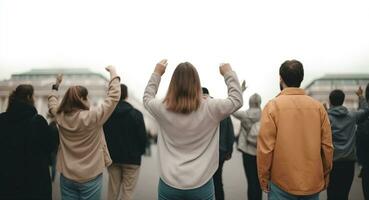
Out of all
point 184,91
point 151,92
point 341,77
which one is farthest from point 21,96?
point 341,77

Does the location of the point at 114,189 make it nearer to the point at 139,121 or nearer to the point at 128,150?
the point at 128,150

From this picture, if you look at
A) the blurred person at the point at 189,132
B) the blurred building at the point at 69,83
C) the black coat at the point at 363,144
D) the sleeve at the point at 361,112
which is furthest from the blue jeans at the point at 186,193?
the blurred building at the point at 69,83

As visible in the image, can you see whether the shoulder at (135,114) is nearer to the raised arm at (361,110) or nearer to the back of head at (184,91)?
the back of head at (184,91)

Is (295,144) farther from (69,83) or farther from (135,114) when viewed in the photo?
(69,83)

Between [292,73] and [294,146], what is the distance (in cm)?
56

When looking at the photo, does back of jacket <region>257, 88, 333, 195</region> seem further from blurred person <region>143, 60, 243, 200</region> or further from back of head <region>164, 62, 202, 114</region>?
back of head <region>164, 62, 202, 114</region>

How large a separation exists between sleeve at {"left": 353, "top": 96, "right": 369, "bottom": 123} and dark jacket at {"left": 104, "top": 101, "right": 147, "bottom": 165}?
2825mm

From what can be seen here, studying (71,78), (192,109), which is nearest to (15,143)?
(192,109)

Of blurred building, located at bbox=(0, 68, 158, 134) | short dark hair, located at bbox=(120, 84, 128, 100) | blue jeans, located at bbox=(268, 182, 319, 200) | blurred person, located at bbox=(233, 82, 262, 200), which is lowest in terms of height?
blurred building, located at bbox=(0, 68, 158, 134)

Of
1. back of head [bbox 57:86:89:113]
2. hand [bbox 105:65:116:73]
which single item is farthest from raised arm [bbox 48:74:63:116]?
hand [bbox 105:65:116:73]

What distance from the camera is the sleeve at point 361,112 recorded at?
4570 millimetres

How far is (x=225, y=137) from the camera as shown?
16.8 ft

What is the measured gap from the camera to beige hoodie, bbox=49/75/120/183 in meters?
Answer: 3.44

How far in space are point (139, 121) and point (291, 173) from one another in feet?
9.30
